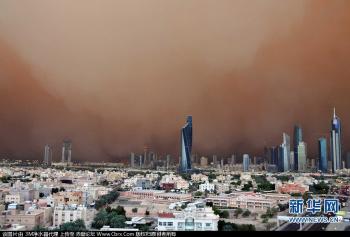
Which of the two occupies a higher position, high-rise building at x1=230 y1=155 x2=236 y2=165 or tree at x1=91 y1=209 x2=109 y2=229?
high-rise building at x1=230 y1=155 x2=236 y2=165

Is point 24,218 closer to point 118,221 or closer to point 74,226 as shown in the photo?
point 74,226

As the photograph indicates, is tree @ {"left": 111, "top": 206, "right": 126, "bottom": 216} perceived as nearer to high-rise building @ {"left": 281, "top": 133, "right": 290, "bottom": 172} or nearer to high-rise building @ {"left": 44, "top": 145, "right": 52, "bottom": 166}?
high-rise building @ {"left": 44, "top": 145, "right": 52, "bottom": 166}

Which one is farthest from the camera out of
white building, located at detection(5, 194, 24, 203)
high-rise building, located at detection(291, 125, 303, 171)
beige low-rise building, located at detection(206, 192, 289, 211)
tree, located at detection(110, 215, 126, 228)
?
high-rise building, located at detection(291, 125, 303, 171)

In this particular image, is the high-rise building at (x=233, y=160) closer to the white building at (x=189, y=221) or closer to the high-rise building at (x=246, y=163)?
the high-rise building at (x=246, y=163)

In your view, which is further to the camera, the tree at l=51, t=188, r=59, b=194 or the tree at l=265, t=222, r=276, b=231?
the tree at l=51, t=188, r=59, b=194

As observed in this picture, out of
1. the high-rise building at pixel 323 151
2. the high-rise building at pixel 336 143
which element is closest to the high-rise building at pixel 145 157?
the high-rise building at pixel 323 151

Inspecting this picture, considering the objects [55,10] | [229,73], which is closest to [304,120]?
[229,73]

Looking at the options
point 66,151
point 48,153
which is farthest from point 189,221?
point 48,153

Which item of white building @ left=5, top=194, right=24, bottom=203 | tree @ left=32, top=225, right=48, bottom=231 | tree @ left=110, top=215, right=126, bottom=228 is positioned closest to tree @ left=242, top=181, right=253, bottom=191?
tree @ left=110, top=215, right=126, bottom=228
